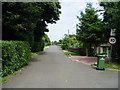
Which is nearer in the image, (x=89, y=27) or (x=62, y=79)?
(x=62, y=79)

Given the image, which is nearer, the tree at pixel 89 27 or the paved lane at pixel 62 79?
the paved lane at pixel 62 79

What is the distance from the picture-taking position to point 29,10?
9.18 m

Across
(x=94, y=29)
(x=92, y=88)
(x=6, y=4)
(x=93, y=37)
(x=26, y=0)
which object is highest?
(x=26, y=0)

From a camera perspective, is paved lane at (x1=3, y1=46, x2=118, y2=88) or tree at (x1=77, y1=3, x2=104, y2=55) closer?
paved lane at (x1=3, y1=46, x2=118, y2=88)

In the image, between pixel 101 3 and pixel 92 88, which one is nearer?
pixel 92 88

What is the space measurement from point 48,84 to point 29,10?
254 inches

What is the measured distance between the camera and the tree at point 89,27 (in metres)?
15.1

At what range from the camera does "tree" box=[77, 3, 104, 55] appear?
15133mm

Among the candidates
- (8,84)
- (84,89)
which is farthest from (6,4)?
(84,89)

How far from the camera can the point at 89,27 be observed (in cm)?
1548

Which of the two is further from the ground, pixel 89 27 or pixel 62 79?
pixel 89 27

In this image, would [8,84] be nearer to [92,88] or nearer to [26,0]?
[92,88]

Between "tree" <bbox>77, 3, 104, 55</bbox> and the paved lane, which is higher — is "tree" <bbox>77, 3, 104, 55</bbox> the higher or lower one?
the higher one

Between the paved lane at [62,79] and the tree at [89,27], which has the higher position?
the tree at [89,27]
